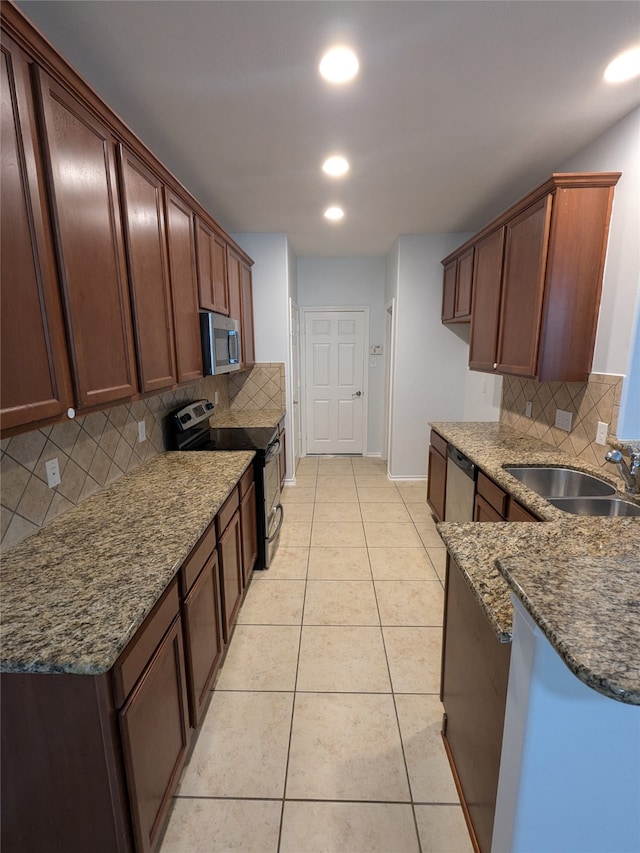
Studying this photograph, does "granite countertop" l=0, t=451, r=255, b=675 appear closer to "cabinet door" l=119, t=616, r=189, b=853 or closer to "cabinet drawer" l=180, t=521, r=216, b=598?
"cabinet drawer" l=180, t=521, r=216, b=598

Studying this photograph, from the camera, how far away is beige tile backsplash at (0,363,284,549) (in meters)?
1.31

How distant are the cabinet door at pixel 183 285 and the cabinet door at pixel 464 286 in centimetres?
227

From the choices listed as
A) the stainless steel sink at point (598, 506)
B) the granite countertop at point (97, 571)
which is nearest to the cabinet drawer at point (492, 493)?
the stainless steel sink at point (598, 506)

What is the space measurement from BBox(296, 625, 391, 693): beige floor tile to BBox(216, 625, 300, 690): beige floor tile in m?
0.06

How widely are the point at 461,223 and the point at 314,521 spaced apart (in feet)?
10.2

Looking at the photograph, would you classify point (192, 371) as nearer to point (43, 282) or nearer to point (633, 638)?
point (43, 282)

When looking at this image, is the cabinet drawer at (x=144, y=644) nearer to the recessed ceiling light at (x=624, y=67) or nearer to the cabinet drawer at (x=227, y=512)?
the cabinet drawer at (x=227, y=512)

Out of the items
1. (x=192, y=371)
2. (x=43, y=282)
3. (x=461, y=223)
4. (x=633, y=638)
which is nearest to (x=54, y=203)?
(x=43, y=282)

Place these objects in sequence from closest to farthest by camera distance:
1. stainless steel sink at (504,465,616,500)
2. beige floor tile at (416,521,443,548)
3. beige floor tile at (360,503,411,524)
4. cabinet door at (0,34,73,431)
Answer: cabinet door at (0,34,73,431) < stainless steel sink at (504,465,616,500) < beige floor tile at (416,521,443,548) < beige floor tile at (360,503,411,524)

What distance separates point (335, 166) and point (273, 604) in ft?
9.16

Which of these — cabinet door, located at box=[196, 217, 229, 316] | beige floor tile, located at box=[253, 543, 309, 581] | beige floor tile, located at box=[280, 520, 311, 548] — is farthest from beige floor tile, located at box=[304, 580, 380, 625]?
cabinet door, located at box=[196, 217, 229, 316]

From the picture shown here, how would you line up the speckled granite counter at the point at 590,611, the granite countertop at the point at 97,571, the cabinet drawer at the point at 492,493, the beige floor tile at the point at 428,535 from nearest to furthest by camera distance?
Answer: the speckled granite counter at the point at 590,611, the granite countertop at the point at 97,571, the cabinet drawer at the point at 492,493, the beige floor tile at the point at 428,535

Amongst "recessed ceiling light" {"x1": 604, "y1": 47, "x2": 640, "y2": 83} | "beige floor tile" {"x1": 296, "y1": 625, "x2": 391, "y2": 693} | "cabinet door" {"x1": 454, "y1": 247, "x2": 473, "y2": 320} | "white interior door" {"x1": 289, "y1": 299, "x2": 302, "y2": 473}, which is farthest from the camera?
"white interior door" {"x1": 289, "y1": 299, "x2": 302, "y2": 473}

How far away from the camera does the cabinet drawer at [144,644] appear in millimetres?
934
